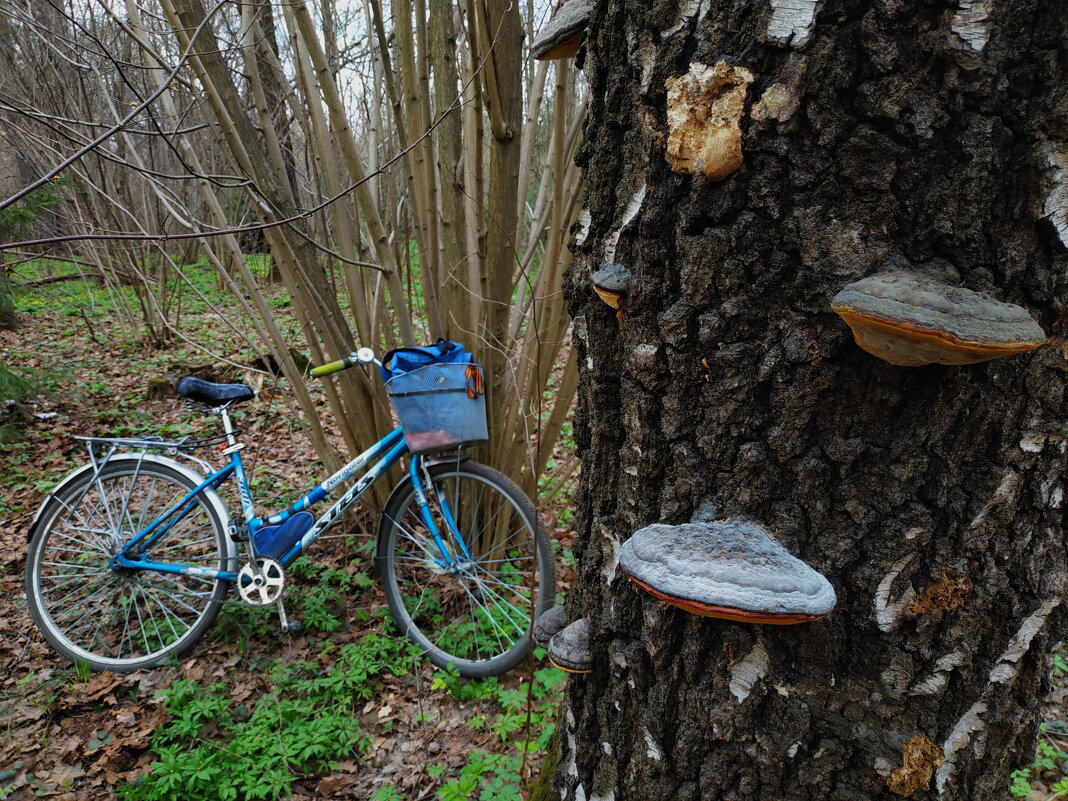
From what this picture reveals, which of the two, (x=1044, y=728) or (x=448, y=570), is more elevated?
(x=448, y=570)

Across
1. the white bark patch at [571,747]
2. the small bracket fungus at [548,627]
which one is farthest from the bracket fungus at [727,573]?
the white bark patch at [571,747]

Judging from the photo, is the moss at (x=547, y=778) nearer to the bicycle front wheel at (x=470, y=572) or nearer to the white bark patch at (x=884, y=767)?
the white bark patch at (x=884, y=767)

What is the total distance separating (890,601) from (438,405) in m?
2.30

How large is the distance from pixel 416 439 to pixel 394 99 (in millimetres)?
1702

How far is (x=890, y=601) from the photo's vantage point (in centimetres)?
101

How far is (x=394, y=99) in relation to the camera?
122 inches

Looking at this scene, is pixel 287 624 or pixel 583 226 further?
pixel 287 624

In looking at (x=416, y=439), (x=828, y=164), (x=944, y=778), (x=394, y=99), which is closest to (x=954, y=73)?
(x=828, y=164)

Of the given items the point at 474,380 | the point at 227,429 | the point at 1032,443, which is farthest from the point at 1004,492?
the point at 227,429

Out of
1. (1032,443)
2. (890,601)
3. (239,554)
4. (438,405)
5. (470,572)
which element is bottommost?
(470,572)

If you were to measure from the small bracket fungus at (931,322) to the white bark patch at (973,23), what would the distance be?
32 centimetres

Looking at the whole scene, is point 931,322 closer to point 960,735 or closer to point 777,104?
point 777,104

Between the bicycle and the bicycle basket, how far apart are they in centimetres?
21

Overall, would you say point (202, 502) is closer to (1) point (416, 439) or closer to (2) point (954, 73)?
(1) point (416, 439)
